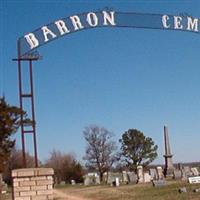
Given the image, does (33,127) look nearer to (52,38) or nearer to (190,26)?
(52,38)

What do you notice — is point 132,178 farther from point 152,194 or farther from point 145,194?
point 152,194

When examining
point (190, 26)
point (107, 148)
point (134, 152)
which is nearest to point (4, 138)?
point (190, 26)

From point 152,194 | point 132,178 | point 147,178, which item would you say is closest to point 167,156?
point 132,178

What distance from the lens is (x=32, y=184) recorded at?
1165 centimetres

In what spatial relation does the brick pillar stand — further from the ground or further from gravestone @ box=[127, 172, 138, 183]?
gravestone @ box=[127, 172, 138, 183]

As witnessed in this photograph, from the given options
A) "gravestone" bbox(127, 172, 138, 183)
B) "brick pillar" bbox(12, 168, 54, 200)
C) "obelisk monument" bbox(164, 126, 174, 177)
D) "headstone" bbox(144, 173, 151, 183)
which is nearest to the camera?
"brick pillar" bbox(12, 168, 54, 200)

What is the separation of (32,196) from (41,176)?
0.49 m

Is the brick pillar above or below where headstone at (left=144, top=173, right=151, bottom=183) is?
above

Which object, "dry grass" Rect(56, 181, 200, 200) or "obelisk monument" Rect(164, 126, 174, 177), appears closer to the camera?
"dry grass" Rect(56, 181, 200, 200)

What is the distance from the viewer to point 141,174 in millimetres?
46312

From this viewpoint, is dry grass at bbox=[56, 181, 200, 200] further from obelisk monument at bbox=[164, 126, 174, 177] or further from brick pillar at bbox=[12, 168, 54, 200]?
obelisk monument at bbox=[164, 126, 174, 177]

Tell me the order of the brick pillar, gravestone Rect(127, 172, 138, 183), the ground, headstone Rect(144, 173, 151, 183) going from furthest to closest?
1. gravestone Rect(127, 172, 138, 183)
2. headstone Rect(144, 173, 151, 183)
3. the ground
4. the brick pillar

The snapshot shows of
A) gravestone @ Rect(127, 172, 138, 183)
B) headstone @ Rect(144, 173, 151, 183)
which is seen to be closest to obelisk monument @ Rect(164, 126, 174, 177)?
gravestone @ Rect(127, 172, 138, 183)

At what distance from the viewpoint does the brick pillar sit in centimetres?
1159
